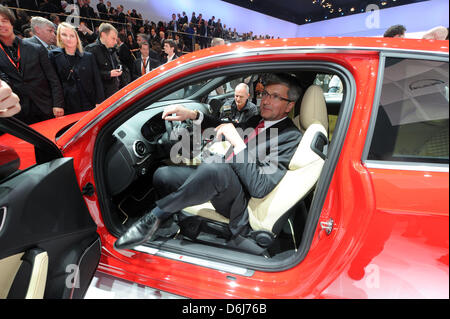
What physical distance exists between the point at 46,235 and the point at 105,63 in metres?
3.07

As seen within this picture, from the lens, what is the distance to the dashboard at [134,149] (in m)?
1.63

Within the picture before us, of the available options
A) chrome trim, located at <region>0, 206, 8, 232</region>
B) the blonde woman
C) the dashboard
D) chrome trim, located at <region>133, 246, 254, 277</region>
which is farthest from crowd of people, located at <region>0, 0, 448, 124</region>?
chrome trim, located at <region>0, 206, 8, 232</region>

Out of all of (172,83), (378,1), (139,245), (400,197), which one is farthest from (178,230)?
(378,1)

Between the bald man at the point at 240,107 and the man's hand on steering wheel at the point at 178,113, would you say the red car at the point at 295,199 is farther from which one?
the bald man at the point at 240,107

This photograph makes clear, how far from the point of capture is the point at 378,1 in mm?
2617

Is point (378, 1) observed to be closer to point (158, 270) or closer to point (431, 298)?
point (431, 298)

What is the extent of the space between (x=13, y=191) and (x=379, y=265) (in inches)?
60.8

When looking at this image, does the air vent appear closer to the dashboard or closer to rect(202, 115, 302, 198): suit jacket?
the dashboard

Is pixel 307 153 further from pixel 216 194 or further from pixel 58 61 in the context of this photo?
pixel 58 61

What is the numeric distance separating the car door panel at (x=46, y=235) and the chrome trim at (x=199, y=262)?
309mm

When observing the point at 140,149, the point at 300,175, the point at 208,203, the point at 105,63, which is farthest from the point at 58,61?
the point at 300,175

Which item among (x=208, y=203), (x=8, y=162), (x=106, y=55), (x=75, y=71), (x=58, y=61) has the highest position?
(x=106, y=55)

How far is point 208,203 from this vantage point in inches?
65.2

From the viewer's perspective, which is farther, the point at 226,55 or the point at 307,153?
the point at 307,153
